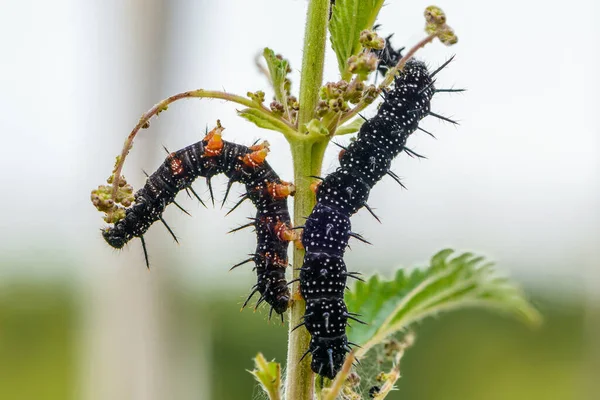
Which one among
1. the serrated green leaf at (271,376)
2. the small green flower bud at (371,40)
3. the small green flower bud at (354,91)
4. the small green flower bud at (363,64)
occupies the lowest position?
the serrated green leaf at (271,376)

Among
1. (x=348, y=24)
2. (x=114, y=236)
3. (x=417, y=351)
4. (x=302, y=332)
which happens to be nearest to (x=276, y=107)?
(x=348, y=24)

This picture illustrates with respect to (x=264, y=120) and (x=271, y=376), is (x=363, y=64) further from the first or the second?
(x=271, y=376)

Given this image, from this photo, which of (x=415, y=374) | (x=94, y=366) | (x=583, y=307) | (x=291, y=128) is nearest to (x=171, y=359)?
(x=94, y=366)

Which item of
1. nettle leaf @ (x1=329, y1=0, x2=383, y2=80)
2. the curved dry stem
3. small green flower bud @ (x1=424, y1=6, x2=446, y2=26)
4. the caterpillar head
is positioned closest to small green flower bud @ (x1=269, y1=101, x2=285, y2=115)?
the curved dry stem

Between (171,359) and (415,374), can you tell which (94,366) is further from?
(415,374)

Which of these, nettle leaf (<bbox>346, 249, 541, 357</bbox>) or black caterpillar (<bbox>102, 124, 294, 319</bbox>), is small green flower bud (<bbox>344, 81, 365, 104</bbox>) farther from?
nettle leaf (<bbox>346, 249, 541, 357</bbox>)

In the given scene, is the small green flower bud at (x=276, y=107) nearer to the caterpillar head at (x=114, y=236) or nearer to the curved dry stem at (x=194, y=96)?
the curved dry stem at (x=194, y=96)

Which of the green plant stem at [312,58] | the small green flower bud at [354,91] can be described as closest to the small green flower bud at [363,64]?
the small green flower bud at [354,91]
